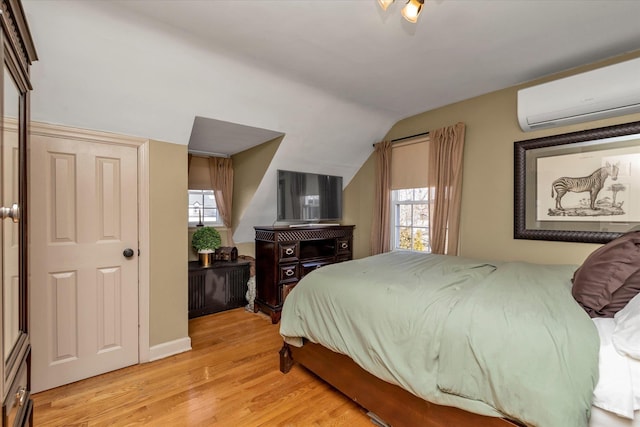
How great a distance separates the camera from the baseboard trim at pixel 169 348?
253 cm

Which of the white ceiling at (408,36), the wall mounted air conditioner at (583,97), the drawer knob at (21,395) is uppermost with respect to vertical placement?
the white ceiling at (408,36)

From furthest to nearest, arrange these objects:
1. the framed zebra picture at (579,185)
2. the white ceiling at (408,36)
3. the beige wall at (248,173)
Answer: the beige wall at (248,173) < the framed zebra picture at (579,185) < the white ceiling at (408,36)

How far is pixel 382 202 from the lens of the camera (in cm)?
416

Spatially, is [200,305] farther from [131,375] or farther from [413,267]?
[413,267]

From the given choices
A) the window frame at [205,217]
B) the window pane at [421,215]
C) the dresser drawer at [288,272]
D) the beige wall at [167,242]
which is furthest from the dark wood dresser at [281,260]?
the window pane at [421,215]

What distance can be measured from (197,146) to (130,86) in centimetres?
151

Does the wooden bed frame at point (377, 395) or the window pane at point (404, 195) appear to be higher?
the window pane at point (404, 195)

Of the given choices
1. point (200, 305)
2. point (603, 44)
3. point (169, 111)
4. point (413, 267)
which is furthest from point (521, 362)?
point (200, 305)

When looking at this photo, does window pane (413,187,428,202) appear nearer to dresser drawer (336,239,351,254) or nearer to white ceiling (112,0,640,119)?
dresser drawer (336,239,351,254)

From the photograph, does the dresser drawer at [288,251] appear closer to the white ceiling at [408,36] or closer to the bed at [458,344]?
the bed at [458,344]

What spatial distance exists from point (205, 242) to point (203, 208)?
25.4 inches

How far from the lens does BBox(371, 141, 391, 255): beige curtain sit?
4.09 m

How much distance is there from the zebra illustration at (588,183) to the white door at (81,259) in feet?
12.4

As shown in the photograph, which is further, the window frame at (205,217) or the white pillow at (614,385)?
the window frame at (205,217)
